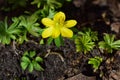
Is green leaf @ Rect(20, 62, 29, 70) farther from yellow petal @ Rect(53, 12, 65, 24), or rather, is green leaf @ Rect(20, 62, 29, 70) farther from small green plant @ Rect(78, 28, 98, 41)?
small green plant @ Rect(78, 28, 98, 41)

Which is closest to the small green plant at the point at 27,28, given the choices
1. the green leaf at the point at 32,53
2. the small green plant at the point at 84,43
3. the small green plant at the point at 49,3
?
the green leaf at the point at 32,53

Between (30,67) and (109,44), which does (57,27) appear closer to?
(30,67)

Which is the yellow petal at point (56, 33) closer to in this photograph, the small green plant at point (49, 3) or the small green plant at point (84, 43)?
the small green plant at point (84, 43)

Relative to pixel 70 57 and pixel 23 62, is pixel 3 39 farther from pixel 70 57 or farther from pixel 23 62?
pixel 70 57

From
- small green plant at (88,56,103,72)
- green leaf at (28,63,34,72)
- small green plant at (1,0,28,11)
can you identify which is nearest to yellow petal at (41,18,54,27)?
green leaf at (28,63,34,72)

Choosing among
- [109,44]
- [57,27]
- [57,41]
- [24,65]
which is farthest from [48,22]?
[109,44]

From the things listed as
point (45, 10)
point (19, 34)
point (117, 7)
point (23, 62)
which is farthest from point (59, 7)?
point (117, 7)

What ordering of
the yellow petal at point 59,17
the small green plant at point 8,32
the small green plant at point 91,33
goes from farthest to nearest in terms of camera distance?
the small green plant at point 91,33
the small green plant at point 8,32
the yellow petal at point 59,17
